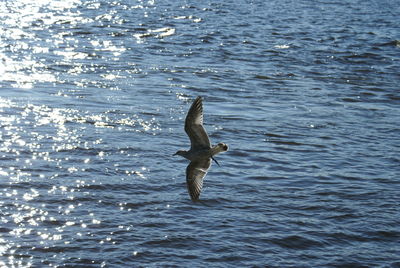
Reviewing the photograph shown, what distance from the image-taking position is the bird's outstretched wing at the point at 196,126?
28.0ft

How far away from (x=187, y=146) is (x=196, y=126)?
587 cm

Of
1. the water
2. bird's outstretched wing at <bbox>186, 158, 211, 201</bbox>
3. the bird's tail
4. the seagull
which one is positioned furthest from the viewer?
the water

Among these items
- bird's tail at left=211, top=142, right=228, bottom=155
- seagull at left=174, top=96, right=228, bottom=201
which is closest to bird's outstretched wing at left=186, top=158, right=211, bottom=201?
seagull at left=174, top=96, right=228, bottom=201

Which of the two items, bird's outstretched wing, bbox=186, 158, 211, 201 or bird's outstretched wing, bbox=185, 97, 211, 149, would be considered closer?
bird's outstretched wing, bbox=185, 97, 211, 149

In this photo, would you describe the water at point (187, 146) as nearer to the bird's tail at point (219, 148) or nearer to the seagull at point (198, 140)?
the seagull at point (198, 140)

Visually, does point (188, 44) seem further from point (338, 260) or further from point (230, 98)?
point (338, 260)

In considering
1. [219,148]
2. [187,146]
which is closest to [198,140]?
[219,148]

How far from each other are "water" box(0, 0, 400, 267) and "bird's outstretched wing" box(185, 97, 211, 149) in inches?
77.4

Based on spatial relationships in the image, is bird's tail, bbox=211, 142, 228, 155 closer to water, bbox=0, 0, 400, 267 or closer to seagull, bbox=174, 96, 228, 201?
seagull, bbox=174, 96, 228, 201

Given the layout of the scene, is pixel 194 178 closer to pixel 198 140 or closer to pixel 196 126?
pixel 198 140

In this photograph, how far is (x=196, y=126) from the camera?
859cm

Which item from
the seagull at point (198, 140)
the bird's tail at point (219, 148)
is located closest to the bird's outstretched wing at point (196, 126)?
the seagull at point (198, 140)

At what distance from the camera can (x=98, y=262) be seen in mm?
9828

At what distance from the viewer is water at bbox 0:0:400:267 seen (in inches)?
413
